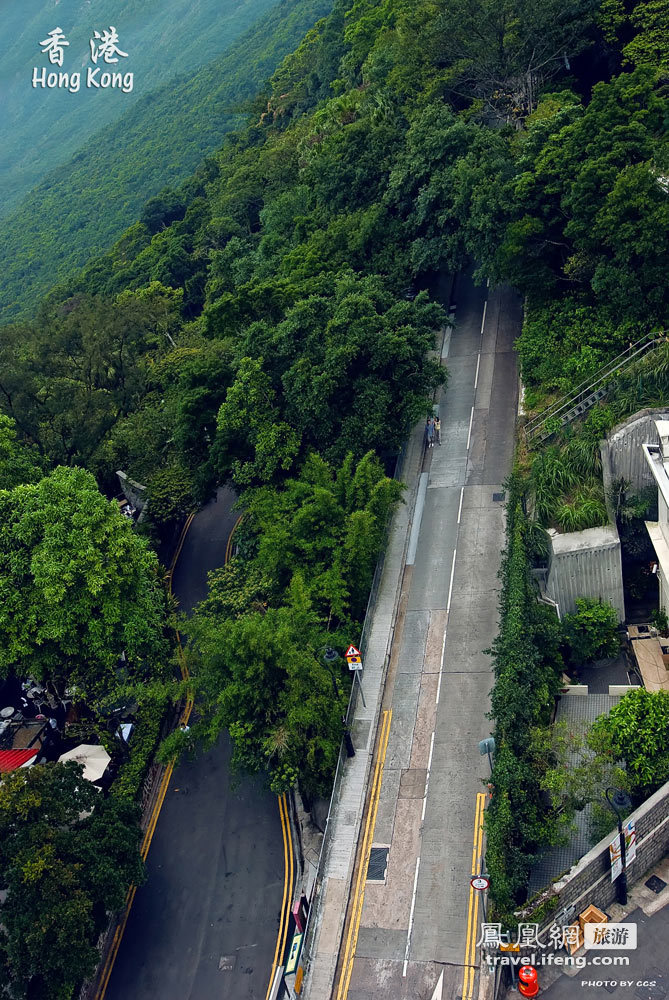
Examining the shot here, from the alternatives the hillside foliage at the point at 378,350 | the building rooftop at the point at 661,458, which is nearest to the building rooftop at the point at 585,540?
the hillside foliage at the point at 378,350

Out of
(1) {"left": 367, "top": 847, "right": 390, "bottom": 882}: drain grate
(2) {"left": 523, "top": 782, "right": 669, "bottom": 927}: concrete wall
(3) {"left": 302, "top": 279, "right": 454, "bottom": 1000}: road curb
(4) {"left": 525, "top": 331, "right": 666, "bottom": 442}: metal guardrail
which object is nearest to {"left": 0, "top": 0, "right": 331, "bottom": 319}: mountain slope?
(4) {"left": 525, "top": 331, "right": 666, "bottom": 442}: metal guardrail

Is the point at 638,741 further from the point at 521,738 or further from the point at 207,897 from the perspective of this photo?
the point at 207,897

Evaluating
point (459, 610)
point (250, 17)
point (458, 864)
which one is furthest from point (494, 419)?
point (250, 17)

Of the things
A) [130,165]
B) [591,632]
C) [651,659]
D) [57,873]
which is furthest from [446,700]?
[130,165]

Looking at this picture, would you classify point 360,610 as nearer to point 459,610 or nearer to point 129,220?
point 459,610

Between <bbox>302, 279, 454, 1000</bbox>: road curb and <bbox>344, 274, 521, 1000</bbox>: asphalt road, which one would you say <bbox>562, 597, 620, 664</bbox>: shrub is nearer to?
<bbox>344, 274, 521, 1000</bbox>: asphalt road

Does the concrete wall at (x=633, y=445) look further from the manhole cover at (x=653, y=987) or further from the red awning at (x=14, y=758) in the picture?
the red awning at (x=14, y=758)
